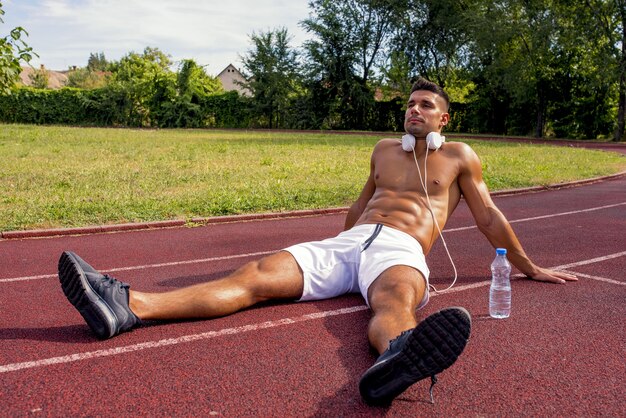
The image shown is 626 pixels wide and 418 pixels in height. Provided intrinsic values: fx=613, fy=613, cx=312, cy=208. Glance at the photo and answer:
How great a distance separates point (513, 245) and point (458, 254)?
1723mm

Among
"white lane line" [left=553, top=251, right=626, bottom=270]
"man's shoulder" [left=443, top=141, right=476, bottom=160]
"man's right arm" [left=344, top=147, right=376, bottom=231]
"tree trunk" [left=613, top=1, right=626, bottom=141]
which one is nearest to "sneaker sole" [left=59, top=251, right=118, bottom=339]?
"man's right arm" [left=344, top=147, right=376, bottom=231]

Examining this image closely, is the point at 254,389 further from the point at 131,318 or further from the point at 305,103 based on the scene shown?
the point at 305,103

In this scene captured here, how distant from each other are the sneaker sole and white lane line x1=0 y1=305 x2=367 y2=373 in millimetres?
145

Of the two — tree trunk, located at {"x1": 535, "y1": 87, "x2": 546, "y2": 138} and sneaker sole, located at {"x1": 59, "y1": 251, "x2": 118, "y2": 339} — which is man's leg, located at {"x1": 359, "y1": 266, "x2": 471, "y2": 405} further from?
tree trunk, located at {"x1": 535, "y1": 87, "x2": 546, "y2": 138}

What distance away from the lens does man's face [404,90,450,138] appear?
485 centimetres

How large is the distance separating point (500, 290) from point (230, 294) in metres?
2.02

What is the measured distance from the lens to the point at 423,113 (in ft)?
15.9

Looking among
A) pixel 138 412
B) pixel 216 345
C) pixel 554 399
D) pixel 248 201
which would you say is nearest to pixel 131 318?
pixel 216 345

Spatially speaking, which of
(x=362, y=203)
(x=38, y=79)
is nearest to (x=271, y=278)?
(x=362, y=203)

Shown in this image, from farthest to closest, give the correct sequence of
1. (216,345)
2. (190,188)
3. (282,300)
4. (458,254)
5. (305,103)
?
(305,103)
(190,188)
(458,254)
(282,300)
(216,345)

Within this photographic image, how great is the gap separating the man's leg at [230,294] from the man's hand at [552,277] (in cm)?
217

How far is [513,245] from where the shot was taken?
16.1 ft

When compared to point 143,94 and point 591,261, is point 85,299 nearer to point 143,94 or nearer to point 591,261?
point 591,261

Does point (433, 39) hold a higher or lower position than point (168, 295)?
higher
